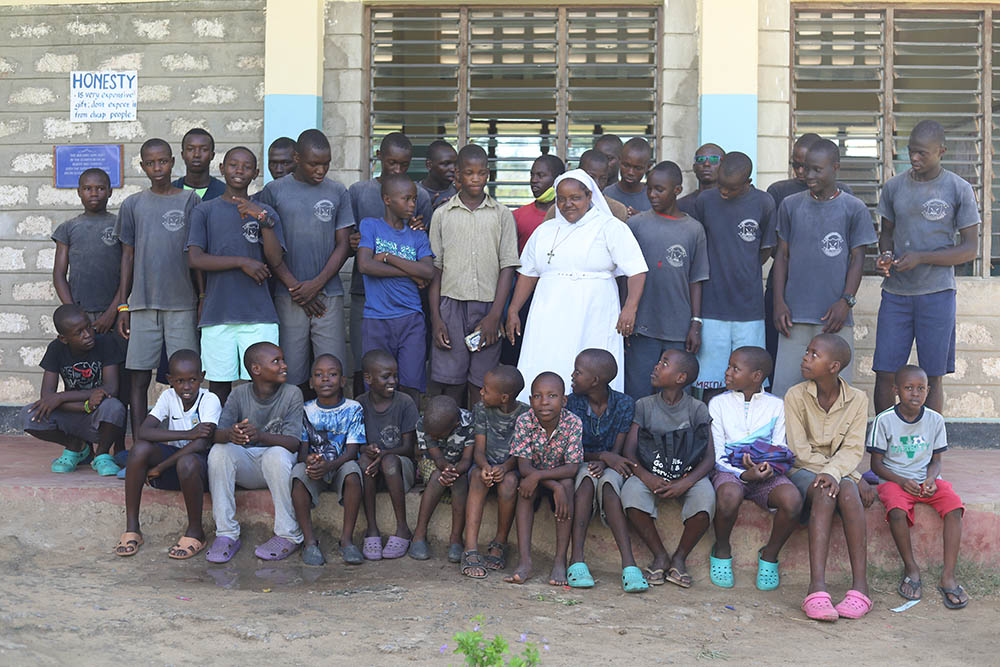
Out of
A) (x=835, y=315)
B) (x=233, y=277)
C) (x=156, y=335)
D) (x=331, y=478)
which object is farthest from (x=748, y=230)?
(x=156, y=335)

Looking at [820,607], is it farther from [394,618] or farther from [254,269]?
[254,269]

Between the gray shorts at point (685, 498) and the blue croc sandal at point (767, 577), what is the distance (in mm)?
327

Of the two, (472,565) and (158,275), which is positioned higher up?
(158,275)

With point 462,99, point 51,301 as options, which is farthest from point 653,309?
point 51,301

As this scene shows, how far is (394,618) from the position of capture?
14.0ft

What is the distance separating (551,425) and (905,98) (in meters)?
3.79

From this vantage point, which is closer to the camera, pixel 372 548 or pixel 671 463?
pixel 671 463

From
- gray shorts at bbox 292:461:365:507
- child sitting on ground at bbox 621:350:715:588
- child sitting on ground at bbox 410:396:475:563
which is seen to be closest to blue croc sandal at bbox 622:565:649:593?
child sitting on ground at bbox 621:350:715:588

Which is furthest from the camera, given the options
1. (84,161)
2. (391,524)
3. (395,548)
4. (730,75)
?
(84,161)

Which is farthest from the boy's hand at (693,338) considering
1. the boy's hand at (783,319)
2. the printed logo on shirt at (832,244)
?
the printed logo on shirt at (832,244)

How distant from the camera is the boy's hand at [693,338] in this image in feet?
18.6

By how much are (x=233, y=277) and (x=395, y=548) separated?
63.1 inches

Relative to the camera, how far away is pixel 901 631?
174 inches

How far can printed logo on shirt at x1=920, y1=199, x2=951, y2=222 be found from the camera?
5.65m
